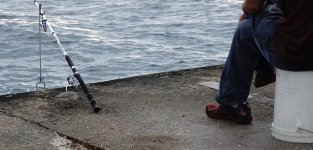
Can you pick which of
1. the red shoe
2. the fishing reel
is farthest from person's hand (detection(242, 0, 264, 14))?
the fishing reel

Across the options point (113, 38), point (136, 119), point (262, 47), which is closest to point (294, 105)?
point (262, 47)

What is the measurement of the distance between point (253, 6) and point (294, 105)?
643mm

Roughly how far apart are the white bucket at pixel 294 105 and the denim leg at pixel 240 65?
0.28 meters

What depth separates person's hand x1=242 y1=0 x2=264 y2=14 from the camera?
372cm

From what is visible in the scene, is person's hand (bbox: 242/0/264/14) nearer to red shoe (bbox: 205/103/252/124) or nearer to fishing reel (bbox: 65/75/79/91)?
red shoe (bbox: 205/103/252/124)

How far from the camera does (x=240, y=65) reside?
402cm

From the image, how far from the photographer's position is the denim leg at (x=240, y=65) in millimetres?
3885

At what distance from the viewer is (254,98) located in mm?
4832

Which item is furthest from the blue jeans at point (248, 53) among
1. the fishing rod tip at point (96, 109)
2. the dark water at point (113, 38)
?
the dark water at point (113, 38)

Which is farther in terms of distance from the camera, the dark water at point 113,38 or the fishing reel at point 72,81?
the dark water at point 113,38

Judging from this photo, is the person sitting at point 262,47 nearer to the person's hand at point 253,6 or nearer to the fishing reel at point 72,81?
the person's hand at point 253,6

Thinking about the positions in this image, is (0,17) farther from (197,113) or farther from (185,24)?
(197,113)

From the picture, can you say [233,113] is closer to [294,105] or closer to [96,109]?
[294,105]

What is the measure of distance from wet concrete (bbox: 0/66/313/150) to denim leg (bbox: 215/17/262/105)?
0.66 feet
